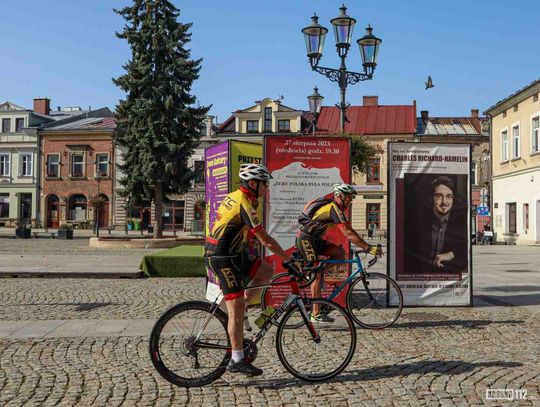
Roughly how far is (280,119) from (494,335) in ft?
149

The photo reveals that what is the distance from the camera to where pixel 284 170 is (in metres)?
8.46

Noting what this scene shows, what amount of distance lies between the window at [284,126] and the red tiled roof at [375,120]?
2724mm

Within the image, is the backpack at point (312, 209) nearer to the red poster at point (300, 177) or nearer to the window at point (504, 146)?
the red poster at point (300, 177)

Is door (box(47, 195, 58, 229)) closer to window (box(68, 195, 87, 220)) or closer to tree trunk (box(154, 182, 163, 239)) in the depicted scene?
window (box(68, 195, 87, 220))

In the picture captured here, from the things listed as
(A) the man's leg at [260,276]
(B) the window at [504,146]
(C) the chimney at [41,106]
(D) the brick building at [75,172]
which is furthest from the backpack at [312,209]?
(C) the chimney at [41,106]

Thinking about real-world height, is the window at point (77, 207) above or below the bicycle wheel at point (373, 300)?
above

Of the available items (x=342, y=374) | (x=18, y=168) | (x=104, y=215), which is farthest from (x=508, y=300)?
(x=18, y=168)

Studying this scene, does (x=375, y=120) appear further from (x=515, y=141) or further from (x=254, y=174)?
(x=254, y=174)

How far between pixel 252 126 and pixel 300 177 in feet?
145

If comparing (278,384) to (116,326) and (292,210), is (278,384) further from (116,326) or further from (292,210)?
(292,210)

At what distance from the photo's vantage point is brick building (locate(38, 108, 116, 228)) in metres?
54.7

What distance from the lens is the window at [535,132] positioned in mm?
32312

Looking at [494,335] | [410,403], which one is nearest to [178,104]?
[494,335]

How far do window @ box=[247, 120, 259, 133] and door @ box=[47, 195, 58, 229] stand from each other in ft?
66.9
